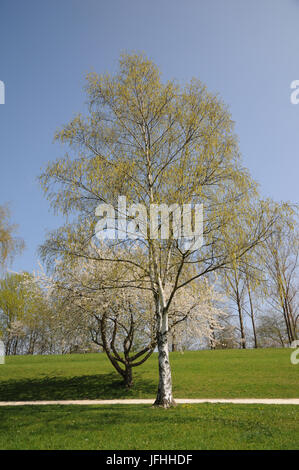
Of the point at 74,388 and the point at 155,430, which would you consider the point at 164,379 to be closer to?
the point at 155,430

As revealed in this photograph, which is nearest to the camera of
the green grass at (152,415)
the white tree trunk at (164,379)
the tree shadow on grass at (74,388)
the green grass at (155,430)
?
the green grass at (155,430)

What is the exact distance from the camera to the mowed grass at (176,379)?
44.4 ft

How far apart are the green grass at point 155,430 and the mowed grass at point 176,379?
5.92m

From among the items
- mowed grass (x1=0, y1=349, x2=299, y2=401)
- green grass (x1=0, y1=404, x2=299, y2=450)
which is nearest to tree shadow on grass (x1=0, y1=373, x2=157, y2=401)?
mowed grass (x1=0, y1=349, x2=299, y2=401)

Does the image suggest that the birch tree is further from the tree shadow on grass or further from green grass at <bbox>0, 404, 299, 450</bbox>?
the tree shadow on grass

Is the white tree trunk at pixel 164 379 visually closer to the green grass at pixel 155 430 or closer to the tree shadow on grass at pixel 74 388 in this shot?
the green grass at pixel 155 430

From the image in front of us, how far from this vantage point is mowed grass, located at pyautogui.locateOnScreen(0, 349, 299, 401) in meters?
13.5

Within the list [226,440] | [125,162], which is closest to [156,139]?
[125,162]

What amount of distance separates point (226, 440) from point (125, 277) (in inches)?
198

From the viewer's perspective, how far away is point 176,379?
51.5 ft

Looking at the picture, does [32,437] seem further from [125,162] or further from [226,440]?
[125,162]

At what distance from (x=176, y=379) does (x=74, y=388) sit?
4.99m

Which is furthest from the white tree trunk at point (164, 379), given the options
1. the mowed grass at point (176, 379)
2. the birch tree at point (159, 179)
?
the mowed grass at point (176, 379)

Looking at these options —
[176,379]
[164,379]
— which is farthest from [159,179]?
[176,379]
